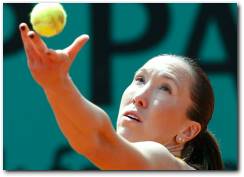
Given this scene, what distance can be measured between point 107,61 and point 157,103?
178 centimetres

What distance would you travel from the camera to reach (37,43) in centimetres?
163

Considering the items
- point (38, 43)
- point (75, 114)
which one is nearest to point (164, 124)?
point (75, 114)

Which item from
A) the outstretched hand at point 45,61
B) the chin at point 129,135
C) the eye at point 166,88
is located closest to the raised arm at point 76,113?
the outstretched hand at point 45,61

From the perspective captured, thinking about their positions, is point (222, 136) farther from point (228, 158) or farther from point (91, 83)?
point (91, 83)

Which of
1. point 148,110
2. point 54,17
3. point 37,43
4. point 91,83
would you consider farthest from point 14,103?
point 37,43

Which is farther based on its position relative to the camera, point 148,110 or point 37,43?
point 148,110

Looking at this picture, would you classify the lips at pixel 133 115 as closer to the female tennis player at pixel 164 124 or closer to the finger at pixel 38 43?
the female tennis player at pixel 164 124

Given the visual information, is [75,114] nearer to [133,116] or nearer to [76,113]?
[76,113]

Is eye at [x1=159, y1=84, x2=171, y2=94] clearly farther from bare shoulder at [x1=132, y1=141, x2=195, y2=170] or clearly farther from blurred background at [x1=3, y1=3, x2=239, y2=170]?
blurred background at [x1=3, y1=3, x2=239, y2=170]

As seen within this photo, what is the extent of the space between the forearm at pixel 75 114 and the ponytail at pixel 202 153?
72 cm

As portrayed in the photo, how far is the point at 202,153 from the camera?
244 centimetres

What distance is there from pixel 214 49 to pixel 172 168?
6.97 ft

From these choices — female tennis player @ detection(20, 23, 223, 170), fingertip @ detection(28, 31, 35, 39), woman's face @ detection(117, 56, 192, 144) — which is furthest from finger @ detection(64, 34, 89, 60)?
woman's face @ detection(117, 56, 192, 144)

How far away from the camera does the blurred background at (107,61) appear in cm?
404
